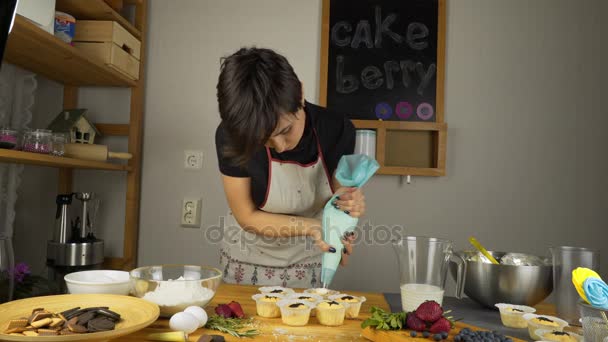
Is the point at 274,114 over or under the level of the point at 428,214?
over

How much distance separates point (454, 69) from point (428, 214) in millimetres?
783

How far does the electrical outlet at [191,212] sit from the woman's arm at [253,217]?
0.81 m

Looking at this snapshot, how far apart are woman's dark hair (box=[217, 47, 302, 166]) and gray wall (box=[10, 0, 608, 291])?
1.28 metres

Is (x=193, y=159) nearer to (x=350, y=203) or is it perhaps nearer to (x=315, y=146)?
(x=315, y=146)

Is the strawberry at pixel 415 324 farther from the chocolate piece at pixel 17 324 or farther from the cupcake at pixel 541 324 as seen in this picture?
the chocolate piece at pixel 17 324

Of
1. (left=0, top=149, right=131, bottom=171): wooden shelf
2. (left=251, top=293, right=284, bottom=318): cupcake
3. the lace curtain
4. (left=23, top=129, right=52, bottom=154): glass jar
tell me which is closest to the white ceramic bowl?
(left=251, top=293, right=284, bottom=318): cupcake

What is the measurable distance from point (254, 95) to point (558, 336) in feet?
2.79

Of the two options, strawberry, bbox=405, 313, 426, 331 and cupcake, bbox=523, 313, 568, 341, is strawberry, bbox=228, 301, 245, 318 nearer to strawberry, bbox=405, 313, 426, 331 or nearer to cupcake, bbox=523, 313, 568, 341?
strawberry, bbox=405, 313, 426, 331

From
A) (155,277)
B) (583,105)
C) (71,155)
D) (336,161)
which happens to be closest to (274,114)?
(155,277)

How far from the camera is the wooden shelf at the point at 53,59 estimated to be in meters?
1.62

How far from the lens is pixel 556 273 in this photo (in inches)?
47.1

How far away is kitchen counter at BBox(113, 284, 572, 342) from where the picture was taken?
0.95 metres

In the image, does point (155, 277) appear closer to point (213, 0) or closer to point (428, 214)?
point (428, 214)

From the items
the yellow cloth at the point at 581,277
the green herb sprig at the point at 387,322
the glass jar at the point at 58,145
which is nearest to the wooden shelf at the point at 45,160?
the glass jar at the point at 58,145
